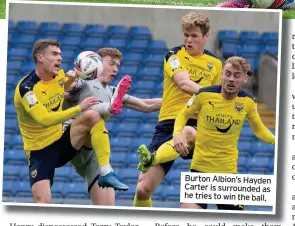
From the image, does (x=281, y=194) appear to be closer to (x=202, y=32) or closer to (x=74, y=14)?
(x=202, y=32)

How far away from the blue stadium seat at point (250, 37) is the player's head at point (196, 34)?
615mm

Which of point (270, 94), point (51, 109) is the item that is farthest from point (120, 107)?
point (270, 94)

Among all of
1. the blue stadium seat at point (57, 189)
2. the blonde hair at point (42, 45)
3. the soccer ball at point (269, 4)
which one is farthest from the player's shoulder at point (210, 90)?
the soccer ball at point (269, 4)

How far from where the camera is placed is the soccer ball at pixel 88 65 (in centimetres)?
929

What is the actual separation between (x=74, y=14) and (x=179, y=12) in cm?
77

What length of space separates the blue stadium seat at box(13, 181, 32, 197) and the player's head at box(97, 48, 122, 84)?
2.93 ft

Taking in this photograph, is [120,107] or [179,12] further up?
[179,12]

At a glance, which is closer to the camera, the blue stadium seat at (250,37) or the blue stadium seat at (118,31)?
the blue stadium seat at (118,31)

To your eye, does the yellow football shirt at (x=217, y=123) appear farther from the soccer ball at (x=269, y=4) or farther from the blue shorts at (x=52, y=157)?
the soccer ball at (x=269, y=4)

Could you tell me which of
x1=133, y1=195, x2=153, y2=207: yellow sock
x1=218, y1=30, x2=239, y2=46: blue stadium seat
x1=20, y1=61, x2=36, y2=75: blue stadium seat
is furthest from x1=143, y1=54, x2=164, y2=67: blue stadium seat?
x1=133, y1=195, x2=153, y2=207: yellow sock

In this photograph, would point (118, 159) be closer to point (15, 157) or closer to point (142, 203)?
point (142, 203)

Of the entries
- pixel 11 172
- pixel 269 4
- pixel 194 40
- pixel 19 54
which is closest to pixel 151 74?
pixel 194 40

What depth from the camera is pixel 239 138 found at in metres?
9.33

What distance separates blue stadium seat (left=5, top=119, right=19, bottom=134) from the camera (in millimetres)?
9461
